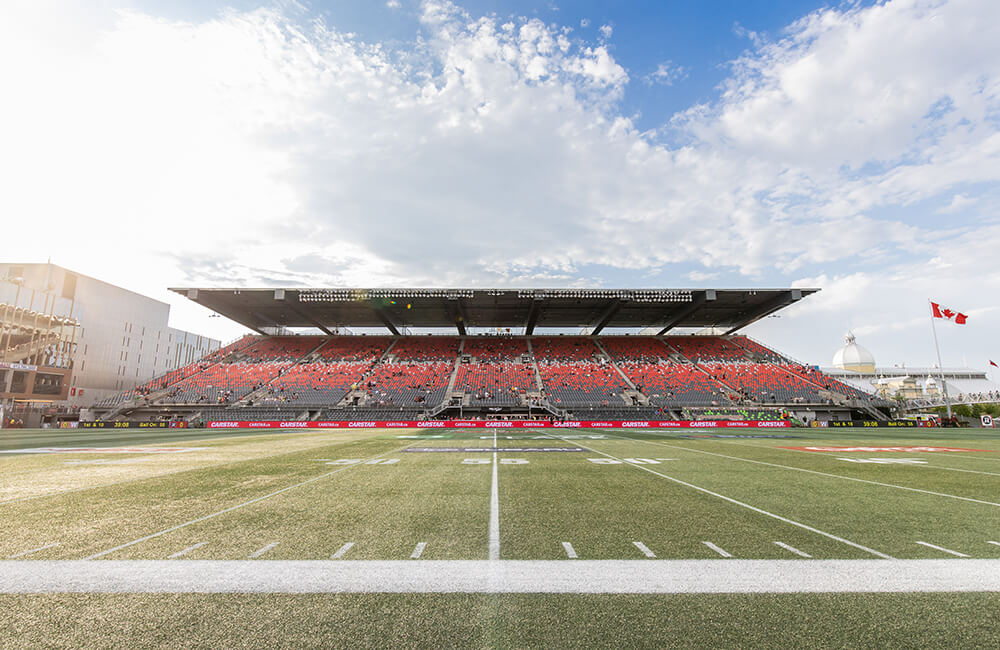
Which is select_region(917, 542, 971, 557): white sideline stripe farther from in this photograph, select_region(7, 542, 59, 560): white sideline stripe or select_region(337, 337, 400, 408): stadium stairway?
select_region(337, 337, 400, 408): stadium stairway

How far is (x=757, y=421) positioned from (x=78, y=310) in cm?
7565

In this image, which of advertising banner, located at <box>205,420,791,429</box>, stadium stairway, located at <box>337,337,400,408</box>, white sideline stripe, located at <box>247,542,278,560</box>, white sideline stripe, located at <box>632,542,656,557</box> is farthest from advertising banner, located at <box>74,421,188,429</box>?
white sideline stripe, located at <box>632,542,656,557</box>

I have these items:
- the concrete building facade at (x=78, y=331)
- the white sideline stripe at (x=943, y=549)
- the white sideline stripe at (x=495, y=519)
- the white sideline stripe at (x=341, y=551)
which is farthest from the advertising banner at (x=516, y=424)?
the white sideline stripe at (x=943, y=549)

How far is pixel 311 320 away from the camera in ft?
173

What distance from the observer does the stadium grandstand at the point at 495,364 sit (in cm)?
4078

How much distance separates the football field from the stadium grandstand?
31626 millimetres

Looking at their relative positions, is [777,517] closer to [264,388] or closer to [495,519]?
[495,519]

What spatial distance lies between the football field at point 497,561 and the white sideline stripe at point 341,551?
0.03 meters

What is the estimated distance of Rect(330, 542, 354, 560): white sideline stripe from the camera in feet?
15.4

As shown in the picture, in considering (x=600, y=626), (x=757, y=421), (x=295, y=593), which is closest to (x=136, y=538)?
(x=295, y=593)

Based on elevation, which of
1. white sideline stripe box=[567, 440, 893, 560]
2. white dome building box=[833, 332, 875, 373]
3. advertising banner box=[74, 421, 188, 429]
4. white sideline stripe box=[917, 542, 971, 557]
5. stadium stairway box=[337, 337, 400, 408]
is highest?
white dome building box=[833, 332, 875, 373]

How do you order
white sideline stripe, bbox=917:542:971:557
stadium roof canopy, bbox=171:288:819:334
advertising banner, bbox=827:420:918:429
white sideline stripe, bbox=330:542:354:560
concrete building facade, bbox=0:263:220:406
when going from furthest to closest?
concrete building facade, bbox=0:263:220:406
stadium roof canopy, bbox=171:288:819:334
advertising banner, bbox=827:420:918:429
white sideline stripe, bbox=917:542:971:557
white sideline stripe, bbox=330:542:354:560

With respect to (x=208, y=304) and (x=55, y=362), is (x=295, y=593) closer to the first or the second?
(x=208, y=304)

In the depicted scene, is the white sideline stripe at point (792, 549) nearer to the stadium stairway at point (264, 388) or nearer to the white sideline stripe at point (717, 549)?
the white sideline stripe at point (717, 549)
